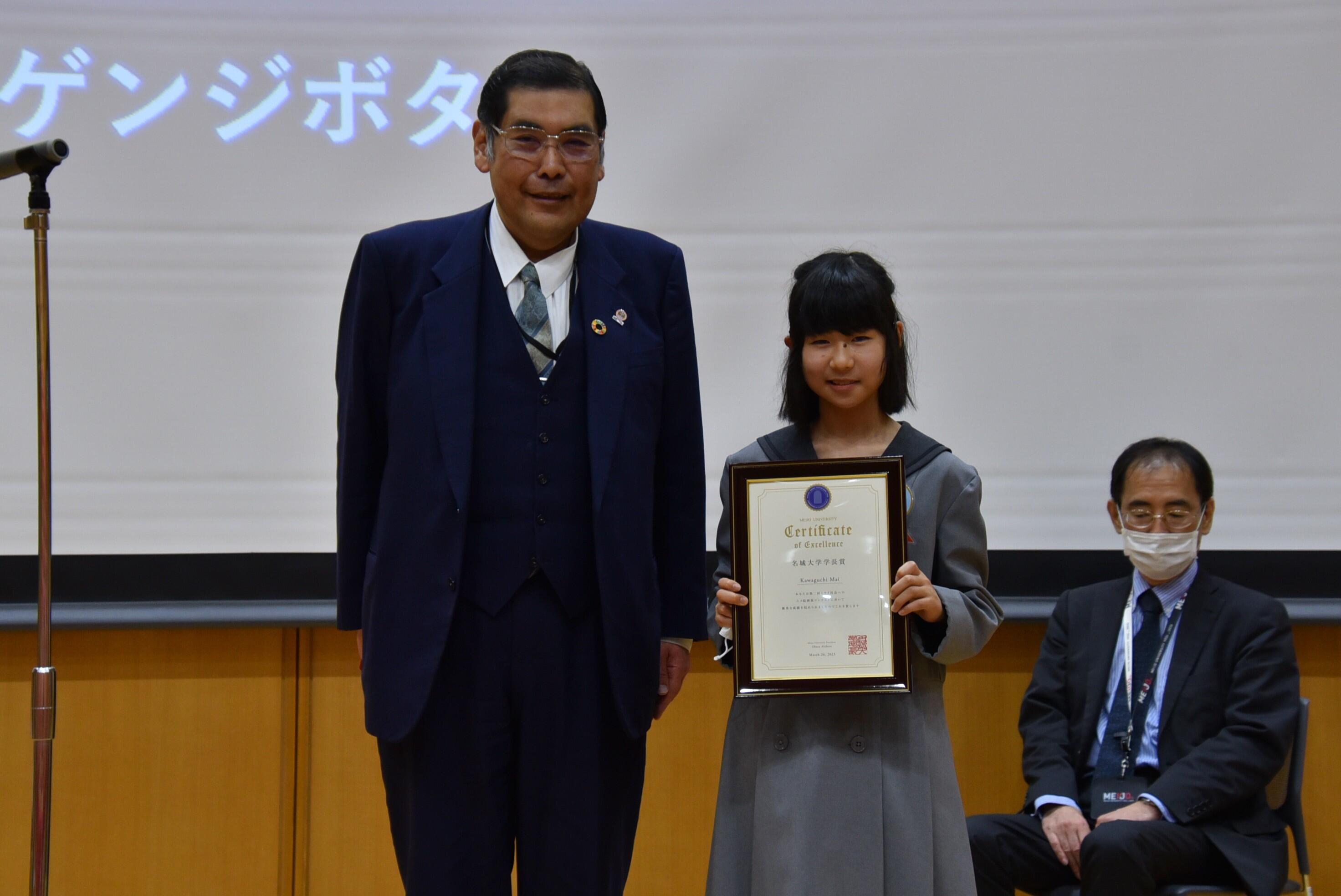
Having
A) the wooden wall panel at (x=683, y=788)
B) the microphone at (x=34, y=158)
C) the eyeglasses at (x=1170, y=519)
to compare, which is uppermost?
the microphone at (x=34, y=158)

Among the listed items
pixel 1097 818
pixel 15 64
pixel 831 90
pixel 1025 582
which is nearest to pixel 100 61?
pixel 15 64

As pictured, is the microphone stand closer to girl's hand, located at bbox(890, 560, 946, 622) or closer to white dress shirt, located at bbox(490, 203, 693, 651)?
white dress shirt, located at bbox(490, 203, 693, 651)

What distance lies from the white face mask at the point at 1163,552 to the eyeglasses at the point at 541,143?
151 cm

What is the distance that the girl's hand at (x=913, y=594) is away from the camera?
1643 millimetres

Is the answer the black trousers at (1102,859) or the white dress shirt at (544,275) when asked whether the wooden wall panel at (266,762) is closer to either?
the black trousers at (1102,859)

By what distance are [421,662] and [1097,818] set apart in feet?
4.72

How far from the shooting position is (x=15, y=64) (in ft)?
8.62

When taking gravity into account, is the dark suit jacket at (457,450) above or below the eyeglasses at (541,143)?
below

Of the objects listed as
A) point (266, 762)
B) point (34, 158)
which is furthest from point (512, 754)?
point (266, 762)

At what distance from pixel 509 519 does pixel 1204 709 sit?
1.54 m

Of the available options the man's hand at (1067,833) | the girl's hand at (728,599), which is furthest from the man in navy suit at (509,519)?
the man's hand at (1067,833)

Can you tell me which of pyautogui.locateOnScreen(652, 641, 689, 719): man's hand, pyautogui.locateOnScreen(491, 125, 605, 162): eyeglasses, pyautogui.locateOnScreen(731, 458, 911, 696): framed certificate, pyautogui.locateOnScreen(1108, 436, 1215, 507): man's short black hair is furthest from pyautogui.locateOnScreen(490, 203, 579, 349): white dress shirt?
pyautogui.locateOnScreen(1108, 436, 1215, 507): man's short black hair

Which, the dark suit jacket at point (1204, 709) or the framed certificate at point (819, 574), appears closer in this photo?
the framed certificate at point (819, 574)

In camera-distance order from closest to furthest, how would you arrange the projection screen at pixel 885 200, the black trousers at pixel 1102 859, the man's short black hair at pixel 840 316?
the man's short black hair at pixel 840 316, the black trousers at pixel 1102 859, the projection screen at pixel 885 200
